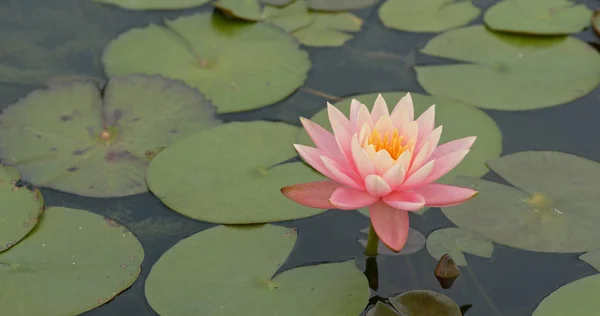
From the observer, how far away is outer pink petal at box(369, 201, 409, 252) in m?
2.27

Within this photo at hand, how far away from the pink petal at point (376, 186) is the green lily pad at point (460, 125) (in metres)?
0.74

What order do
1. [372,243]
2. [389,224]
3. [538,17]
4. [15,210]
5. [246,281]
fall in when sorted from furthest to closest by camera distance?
1. [538,17]
2. [15,210]
3. [372,243]
4. [246,281]
5. [389,224]

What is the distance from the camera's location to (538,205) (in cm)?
285

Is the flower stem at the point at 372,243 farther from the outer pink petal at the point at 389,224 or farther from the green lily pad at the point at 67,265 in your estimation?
the green lily pad at the point at 67,265

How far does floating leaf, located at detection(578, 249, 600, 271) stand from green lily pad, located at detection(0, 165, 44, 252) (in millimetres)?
2129

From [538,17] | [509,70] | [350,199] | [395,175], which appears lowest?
[509,70]

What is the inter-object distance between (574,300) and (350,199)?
911mm

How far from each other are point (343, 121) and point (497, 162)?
969 millimetres

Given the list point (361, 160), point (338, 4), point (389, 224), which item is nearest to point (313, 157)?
point (361, 160)

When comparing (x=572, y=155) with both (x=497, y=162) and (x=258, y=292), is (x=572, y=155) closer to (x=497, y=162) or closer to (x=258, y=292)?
(x=497, y=162)

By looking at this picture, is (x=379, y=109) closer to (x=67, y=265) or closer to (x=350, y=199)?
(x=350, y=199)

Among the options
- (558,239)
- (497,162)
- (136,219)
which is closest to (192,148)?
(136,219)

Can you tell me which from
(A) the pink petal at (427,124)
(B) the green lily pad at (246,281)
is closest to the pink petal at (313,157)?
(A) the pink petal at (427,124)

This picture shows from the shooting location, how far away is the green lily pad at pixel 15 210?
2.71 meters
